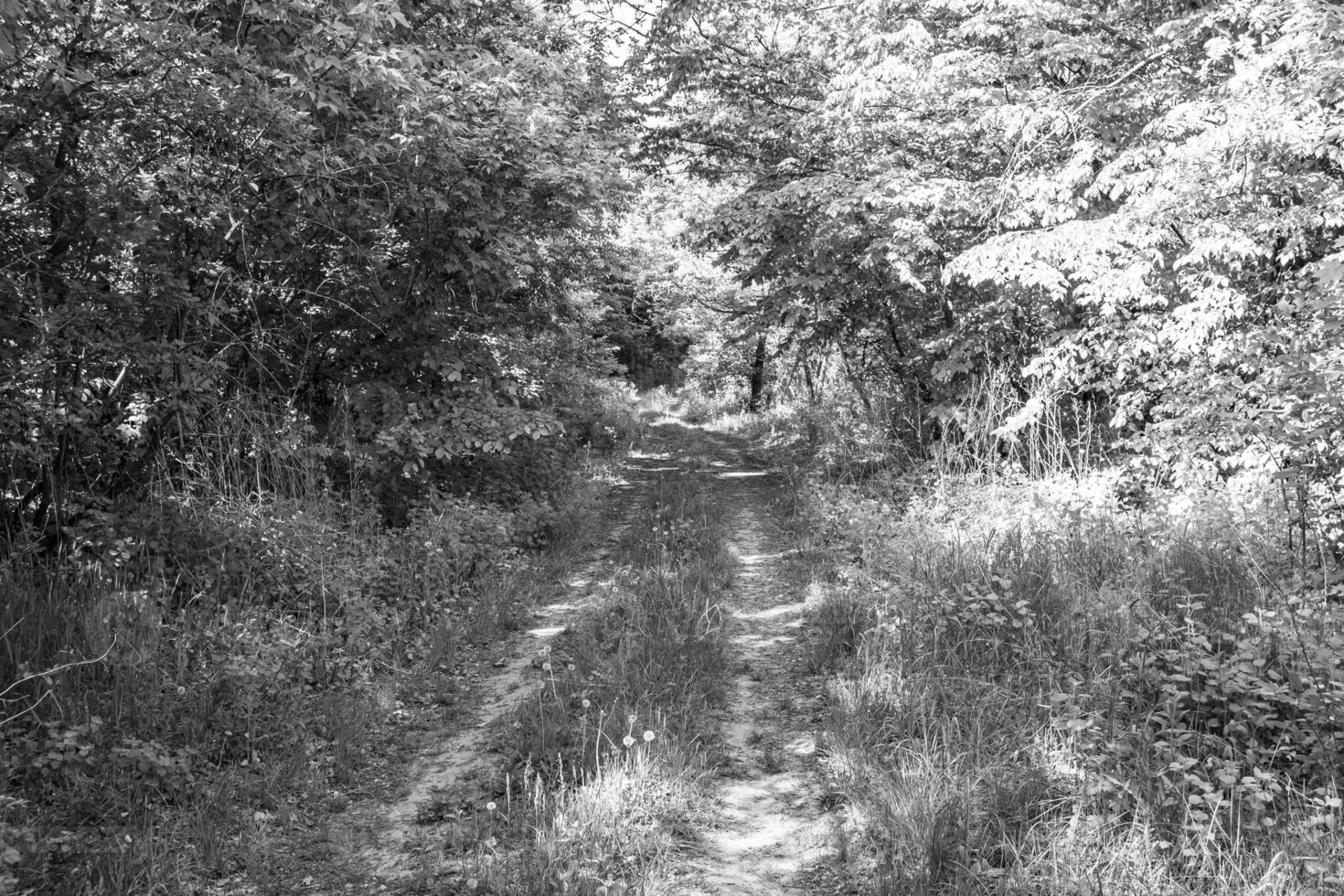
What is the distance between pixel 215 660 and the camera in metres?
4.57

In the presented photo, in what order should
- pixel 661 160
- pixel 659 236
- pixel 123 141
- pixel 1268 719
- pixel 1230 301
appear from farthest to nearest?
pixel 659 236
pixel 661 160
pixel 1230 301
pixel 123 141
pixel 1268 719

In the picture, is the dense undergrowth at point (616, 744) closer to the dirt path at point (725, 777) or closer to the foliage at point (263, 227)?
the dirt path at point (725, 777)

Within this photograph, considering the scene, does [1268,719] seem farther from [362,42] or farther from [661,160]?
[661,160]

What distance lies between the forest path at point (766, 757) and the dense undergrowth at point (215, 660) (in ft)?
5.98

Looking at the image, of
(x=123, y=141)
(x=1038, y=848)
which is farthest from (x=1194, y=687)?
(x=123, y=141)

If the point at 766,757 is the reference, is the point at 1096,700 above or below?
above

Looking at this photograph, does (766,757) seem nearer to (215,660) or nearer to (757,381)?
(215,660)

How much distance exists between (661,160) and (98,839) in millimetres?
12021

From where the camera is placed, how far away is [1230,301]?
650cm

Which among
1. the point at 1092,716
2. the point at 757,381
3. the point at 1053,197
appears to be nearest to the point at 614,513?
the point at 1053,197

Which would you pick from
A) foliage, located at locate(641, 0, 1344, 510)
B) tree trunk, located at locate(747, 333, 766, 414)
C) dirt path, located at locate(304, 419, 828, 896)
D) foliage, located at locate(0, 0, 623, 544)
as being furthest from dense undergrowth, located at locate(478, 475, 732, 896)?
tree trunk, located at locate(747, 333, 766, 414)

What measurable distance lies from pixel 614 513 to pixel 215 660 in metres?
6.65

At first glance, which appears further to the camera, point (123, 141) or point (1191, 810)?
point (123, 141)

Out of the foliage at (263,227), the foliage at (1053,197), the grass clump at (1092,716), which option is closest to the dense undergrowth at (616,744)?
the grass clump at (1092,716)
